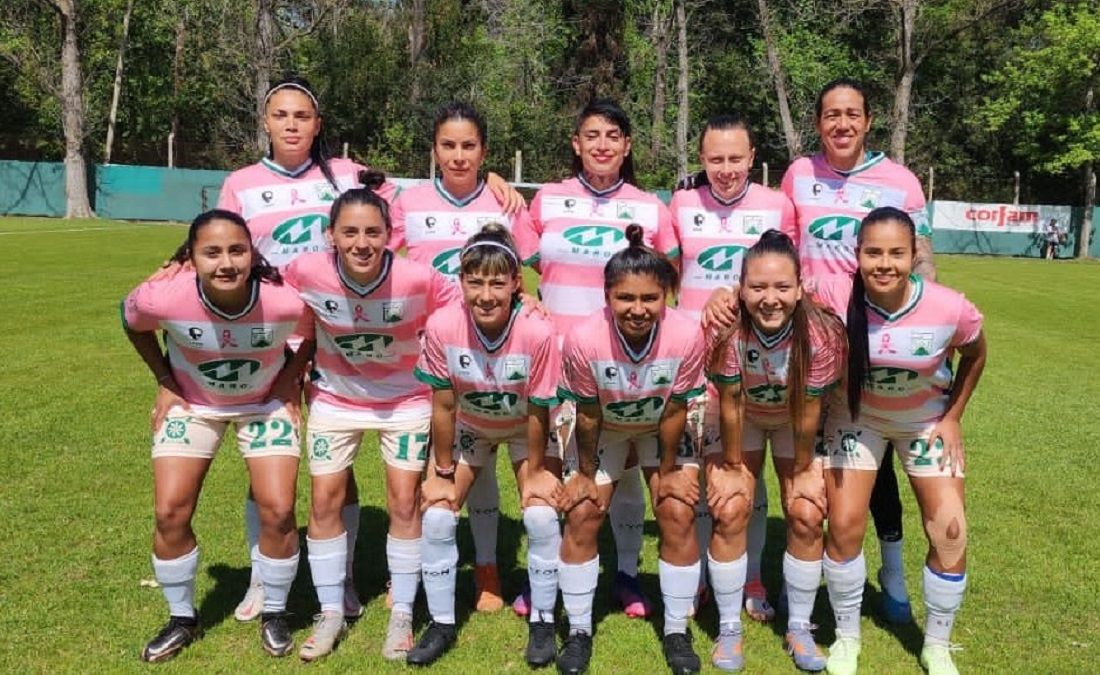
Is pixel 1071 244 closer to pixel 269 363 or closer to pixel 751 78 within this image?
pixel 751 78

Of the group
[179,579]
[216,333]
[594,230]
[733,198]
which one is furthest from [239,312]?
[733,198]

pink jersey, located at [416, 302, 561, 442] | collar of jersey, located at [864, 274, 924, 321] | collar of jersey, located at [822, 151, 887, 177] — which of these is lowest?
pink jersey, located at [416, 302, 561, 442]

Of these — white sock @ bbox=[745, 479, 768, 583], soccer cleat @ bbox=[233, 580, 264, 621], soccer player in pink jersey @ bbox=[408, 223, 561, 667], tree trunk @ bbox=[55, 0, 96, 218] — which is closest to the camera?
soccer player in pink jersey @ bbox=[408, 223, 561, 667]

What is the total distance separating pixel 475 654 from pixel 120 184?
33159mm

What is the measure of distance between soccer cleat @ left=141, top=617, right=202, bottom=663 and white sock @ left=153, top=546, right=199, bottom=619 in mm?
38

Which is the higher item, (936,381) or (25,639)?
(936,381)

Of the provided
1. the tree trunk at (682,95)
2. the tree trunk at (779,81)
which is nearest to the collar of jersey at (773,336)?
the tree trunk at (682,95)

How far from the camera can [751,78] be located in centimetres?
3859

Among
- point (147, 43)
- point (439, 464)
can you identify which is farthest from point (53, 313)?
point (147, 43)

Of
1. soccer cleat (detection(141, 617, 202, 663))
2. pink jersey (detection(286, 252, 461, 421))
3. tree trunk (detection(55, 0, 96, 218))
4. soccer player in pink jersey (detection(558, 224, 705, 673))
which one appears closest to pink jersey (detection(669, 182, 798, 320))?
soccer player in pink jersey (detection(558, 224, 705, 673))

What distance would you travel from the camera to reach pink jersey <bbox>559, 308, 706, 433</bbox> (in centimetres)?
380

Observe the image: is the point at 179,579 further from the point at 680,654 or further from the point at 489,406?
the point at 680,654

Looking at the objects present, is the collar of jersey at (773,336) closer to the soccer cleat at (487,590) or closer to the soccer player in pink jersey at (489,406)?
the soccer player in pink jersey at (489,406)

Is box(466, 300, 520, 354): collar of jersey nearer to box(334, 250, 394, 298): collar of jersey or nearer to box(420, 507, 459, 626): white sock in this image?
box(334, 250, 394, 298): collar of jersey
